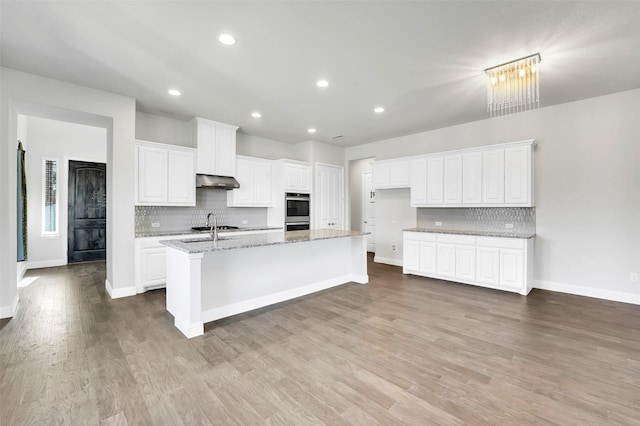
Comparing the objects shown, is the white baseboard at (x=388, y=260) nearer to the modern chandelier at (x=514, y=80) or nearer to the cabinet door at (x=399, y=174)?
the cabinet door at (x=399, y=174)

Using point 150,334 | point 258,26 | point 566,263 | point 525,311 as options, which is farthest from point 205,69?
point 566,263

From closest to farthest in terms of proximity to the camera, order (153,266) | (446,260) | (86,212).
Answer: (153,266) → (446,260) → (86,212)

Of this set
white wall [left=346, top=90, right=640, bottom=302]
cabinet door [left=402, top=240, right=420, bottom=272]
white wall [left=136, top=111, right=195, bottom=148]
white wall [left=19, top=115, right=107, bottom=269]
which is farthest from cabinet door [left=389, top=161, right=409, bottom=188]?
white wall [left=19, top=115, right=107, bottom=269]

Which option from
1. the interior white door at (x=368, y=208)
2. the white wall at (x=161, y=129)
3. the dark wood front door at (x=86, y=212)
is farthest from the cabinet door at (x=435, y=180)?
the dark wood front door at (x=86, y=212)

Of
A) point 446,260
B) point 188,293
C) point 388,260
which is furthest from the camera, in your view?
point 388,260

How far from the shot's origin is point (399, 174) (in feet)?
19.8

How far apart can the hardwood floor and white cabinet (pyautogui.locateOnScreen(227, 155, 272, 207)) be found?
2461 mm

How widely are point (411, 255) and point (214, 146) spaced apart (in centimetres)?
420

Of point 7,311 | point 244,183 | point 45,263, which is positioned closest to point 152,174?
point 244,183

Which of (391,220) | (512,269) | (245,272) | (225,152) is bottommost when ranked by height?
(512,269)

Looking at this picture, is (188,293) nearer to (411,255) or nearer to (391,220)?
(411,255)

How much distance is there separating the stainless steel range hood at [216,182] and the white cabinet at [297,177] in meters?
1.18

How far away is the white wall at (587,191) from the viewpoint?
3988mm

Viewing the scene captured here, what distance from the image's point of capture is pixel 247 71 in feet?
11.1
